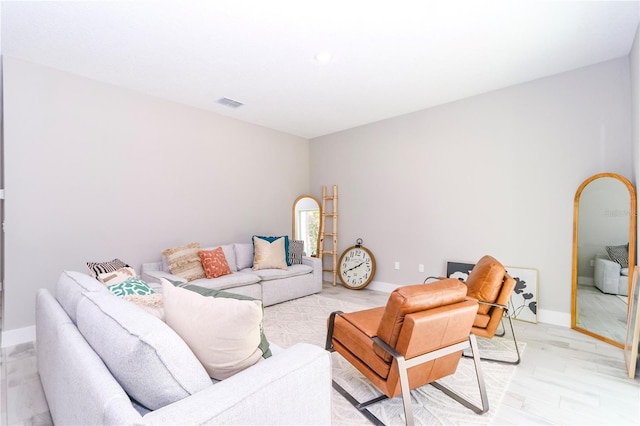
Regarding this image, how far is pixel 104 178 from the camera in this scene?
3.53m

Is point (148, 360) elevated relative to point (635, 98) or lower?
lower

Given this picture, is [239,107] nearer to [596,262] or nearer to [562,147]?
[562,147]

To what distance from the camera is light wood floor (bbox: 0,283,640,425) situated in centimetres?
190

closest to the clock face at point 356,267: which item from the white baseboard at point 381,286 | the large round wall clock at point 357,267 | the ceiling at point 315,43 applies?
the large round wall clock at point 357,267

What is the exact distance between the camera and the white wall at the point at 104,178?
9.91 ft

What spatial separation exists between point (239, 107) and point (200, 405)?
4095 millimetres

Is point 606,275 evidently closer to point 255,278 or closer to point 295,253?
point 295,253

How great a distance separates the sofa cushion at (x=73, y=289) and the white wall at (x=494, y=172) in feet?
12.9

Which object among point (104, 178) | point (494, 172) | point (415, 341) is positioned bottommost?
point (415, 341)

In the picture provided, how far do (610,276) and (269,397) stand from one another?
144 inches

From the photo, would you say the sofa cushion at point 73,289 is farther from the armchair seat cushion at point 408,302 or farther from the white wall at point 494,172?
the white wall at point 494,172

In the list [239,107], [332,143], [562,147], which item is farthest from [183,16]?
[562,147]

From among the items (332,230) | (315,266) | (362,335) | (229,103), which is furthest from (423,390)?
(229,103)

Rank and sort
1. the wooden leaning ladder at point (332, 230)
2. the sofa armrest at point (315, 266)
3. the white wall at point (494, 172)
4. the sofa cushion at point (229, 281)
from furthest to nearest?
the wooden leaning ladder at point (332, 230), the sofa armrest at point (315, 266), the sofa cushion at point (229, 281), the white wall at point (494, 172)
